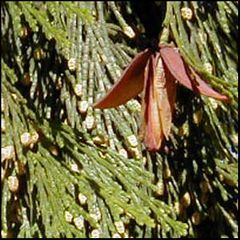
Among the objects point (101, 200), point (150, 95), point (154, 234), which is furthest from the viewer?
point (154, 234)

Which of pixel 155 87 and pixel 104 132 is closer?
pixel 155 87

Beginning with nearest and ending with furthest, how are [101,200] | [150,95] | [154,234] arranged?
[150,95] < [101,200] < [154,234]

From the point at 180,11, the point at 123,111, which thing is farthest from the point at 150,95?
the point at 180,11

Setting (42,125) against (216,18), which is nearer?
(42,125)

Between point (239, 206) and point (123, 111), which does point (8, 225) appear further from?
point (239, 206)
